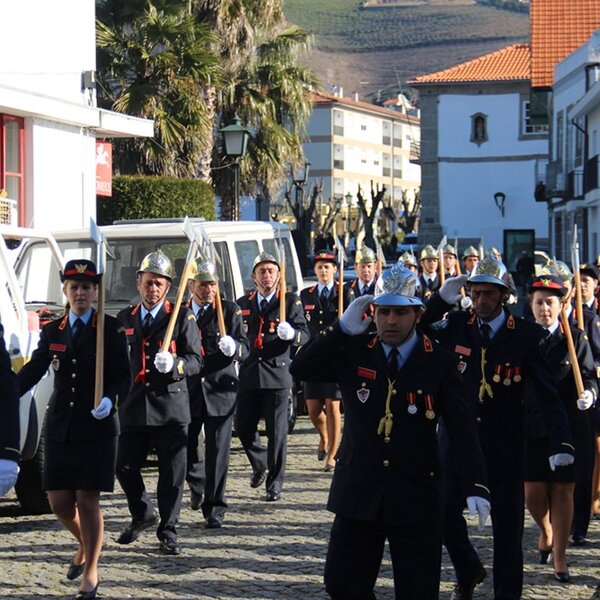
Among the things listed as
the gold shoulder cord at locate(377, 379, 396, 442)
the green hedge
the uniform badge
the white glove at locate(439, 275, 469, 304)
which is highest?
the green hedge

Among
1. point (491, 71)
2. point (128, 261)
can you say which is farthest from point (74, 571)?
point (491, 71)

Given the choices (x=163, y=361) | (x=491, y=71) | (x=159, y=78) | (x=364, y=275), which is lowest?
(x=163, y=361)

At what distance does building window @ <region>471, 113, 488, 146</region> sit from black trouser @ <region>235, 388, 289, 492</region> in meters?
53.9

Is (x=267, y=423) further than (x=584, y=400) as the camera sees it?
Yes

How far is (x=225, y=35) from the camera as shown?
30766mm

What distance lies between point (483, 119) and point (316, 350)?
196 ft

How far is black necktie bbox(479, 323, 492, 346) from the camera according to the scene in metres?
7.30

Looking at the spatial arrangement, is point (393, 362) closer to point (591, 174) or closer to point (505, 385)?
point (505, 385)

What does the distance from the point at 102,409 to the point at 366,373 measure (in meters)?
2.15

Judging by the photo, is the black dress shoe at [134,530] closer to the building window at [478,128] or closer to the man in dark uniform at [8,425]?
the man in dark uniform at [8,425]

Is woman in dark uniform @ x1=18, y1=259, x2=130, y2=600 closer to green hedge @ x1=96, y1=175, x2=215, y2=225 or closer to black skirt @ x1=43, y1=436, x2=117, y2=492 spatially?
black skirt @ x1=43, y1=436, x2=117, y2=492

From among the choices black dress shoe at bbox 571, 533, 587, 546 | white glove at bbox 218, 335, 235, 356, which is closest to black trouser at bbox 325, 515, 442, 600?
black dress shoe at bbox 571, 533, 587, 546

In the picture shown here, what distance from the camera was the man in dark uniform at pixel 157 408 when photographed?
884 centimetres

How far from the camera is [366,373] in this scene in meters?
5.84
